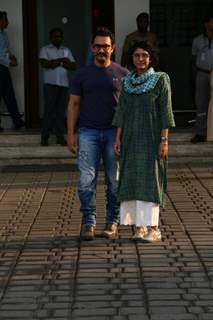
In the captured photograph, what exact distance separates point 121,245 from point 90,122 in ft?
3.83

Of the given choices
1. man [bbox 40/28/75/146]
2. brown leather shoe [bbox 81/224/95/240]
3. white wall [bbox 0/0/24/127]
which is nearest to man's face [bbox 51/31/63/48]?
man [bbox 40/28/75/146]

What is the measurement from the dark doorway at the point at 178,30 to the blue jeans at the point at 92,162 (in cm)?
639

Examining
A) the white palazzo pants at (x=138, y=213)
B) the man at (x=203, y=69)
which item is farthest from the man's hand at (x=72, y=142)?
the man at (x=203, y=69)

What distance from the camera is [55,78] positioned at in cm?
1216

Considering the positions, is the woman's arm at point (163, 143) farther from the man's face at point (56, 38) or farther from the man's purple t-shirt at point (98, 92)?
the man's face at point (56, 38)

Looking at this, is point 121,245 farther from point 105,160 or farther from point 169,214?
point 169,214

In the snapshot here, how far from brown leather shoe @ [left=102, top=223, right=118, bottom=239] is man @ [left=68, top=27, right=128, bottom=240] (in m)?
0.01

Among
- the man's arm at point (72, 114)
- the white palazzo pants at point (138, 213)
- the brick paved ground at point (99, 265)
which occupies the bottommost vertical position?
the brick paved ground at point (99, 265)

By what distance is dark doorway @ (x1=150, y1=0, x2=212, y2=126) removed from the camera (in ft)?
44.3

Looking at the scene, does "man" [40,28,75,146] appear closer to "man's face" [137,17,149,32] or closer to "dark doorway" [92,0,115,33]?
"man's face" [137,17,149,32]

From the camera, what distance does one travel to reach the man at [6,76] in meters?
12.5

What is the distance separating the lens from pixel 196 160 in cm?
1200

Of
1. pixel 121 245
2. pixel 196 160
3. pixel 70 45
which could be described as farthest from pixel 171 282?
pixel 70 45

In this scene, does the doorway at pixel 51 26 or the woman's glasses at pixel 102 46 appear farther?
the doorway at pixel 51 26
